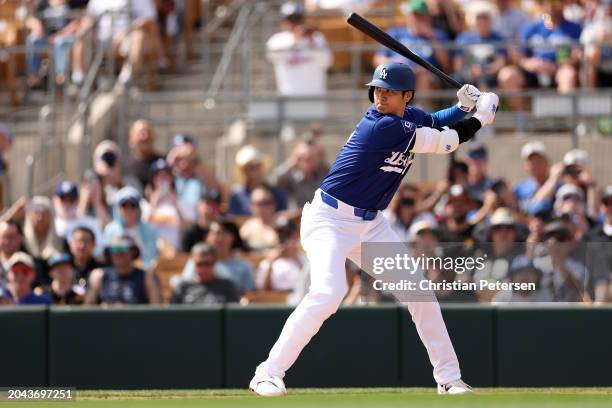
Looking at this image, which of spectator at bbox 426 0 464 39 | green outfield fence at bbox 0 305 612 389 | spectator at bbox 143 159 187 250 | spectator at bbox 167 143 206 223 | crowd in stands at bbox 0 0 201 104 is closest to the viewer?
green outfield fence at bbox 0 305 612 389

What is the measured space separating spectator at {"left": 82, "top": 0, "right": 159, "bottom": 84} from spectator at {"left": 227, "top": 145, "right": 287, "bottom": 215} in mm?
2433

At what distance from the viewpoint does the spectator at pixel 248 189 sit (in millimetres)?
13477

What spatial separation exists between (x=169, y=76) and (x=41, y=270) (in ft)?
16.2

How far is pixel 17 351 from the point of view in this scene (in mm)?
10844

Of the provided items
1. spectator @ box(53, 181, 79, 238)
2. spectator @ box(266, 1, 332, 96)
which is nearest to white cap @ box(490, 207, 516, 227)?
spectator @ box(266, 1, 332, 96)

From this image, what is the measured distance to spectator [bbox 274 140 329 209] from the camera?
1344 centimetres

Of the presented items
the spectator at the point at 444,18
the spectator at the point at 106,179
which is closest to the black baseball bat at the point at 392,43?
the spectator at the point at 106,179

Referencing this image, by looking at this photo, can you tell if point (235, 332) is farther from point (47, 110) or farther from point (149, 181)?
point (47, 110)

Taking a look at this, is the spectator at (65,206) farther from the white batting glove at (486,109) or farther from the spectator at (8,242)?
the white batting glove at (486,109)

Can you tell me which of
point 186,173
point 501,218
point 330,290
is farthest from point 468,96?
point 186,173

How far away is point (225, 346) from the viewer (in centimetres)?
1085

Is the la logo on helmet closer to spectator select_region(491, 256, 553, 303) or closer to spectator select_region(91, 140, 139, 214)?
spectator select_region(491, 256, 553, 303)

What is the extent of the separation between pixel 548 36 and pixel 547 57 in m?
0.28

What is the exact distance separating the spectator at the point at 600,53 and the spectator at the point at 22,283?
5944 mm
